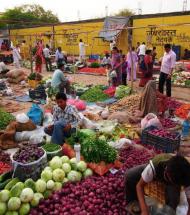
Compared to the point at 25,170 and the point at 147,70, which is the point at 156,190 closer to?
the point at 25,170

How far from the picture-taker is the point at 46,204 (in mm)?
3617

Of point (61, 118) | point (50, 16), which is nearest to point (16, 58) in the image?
point (61, 118)

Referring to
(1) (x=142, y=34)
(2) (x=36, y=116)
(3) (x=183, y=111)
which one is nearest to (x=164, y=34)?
(1) (x=142, y=34)

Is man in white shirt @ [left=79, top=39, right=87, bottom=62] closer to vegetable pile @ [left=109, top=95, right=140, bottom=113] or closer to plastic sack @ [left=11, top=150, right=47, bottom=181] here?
vegetable pile @ [left=109, top=95, right=140, bottom=113]

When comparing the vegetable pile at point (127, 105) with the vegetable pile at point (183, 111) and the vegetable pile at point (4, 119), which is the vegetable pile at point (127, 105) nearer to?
the vegetable pile at point (183, 111)

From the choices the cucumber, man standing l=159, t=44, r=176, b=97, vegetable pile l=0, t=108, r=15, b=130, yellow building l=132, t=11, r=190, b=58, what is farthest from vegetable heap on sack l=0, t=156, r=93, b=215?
yellow building l=132, t=11, r=190, b=58

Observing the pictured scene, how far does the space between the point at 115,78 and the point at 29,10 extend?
51.0m

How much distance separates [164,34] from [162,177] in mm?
17026

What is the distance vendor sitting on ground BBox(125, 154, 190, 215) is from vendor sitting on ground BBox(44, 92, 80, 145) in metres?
2.07

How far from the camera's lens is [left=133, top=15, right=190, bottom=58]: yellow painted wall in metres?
17.6

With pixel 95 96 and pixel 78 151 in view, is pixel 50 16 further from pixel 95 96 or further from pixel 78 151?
pixel 78 151

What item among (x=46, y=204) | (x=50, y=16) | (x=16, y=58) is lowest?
(x=46, y=204)

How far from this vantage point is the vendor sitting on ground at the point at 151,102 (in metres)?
7.18

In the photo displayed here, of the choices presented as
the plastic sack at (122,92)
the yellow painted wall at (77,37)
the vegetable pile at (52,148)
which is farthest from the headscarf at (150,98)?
the yellow painted wall at (77,37)
